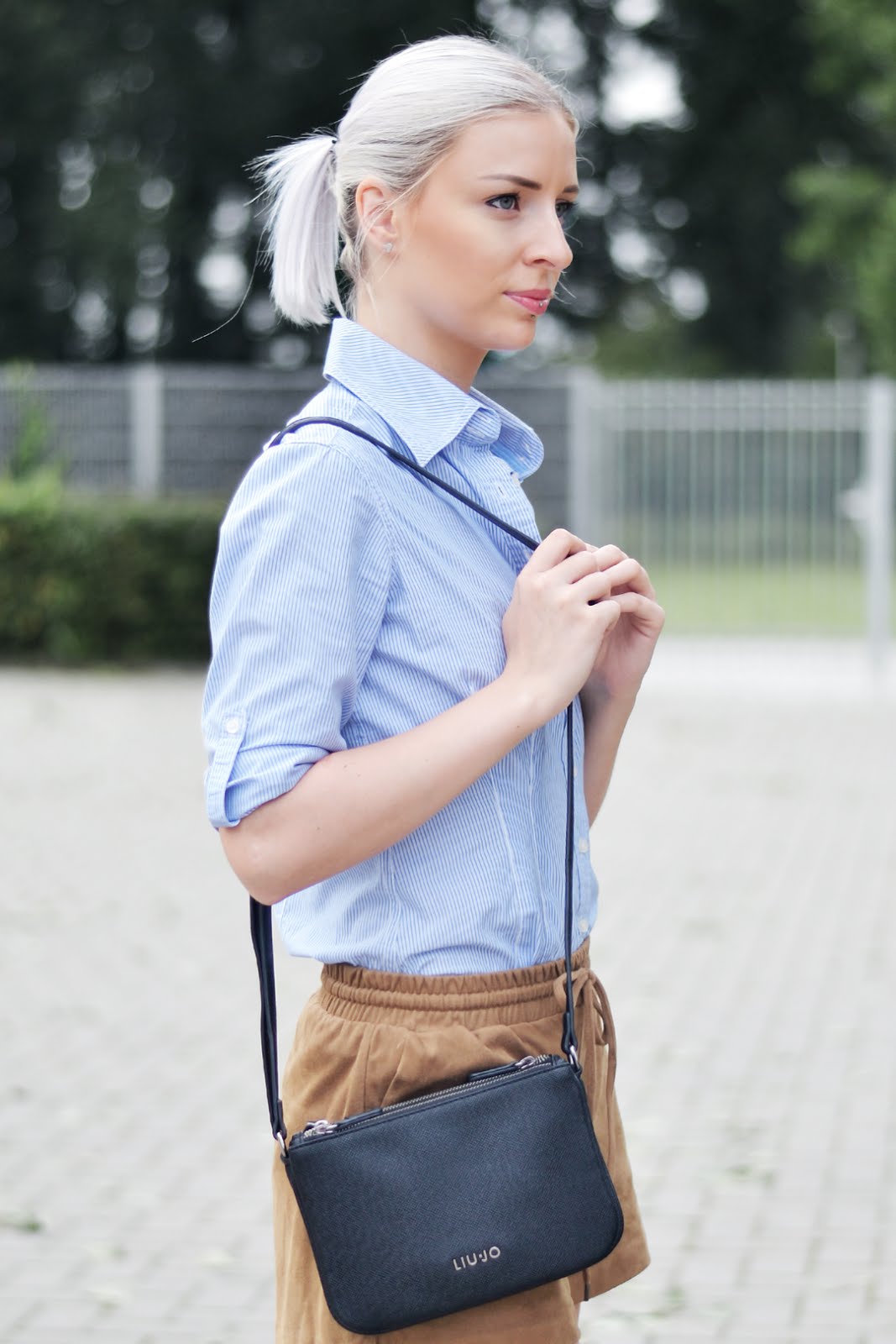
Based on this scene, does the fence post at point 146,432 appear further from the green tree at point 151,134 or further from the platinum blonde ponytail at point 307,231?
the platinum blonde ponytail at point 307,231

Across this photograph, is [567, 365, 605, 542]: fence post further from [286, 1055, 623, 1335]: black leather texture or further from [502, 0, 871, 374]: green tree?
[502, 0, 871, 374]: green tree

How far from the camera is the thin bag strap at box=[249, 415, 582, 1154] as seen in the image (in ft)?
5.11

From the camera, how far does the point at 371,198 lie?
1593 mm

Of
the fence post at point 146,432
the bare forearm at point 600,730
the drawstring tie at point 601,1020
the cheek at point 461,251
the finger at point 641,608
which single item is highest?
the cheek at point 461,251

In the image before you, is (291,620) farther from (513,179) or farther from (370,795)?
(513,179)

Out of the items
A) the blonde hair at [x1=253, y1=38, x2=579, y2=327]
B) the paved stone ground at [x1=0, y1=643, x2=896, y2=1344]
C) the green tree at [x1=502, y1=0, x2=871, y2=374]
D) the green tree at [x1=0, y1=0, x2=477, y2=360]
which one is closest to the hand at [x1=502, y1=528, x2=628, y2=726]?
the blonde hair at [x1=253, y1=38, x2=579, y2=327]

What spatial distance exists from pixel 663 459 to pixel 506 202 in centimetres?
1390

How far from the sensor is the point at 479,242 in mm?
1573

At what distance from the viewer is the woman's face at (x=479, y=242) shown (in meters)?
1.56

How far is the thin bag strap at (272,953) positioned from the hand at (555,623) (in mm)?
82

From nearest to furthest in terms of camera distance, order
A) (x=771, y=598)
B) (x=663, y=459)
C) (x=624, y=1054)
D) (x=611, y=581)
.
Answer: (x=611, y=581) → (x=624, y=1054) → (x=663, y=459) → (x=771, y=598)

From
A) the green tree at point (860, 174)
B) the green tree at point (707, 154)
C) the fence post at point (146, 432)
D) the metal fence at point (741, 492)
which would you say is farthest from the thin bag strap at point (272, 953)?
the green tree at point (707, 154)

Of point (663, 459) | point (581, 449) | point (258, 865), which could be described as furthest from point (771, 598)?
point (258, 865)

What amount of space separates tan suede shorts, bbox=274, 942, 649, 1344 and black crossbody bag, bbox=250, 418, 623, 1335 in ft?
0.12
